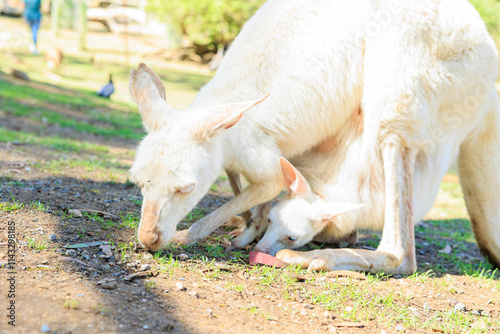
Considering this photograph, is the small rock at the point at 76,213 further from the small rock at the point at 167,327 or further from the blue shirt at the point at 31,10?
the blue shirt at the point at 31,10

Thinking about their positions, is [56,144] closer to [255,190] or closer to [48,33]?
[255,190]

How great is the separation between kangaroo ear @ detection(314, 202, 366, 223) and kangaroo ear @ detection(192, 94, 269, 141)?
91 cm

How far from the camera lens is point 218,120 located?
2.61 m

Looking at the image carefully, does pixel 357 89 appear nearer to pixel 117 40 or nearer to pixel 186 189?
pixel 186 189

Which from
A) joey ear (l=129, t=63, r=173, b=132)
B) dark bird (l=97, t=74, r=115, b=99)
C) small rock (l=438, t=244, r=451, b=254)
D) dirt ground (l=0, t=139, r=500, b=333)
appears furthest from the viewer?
dark bird (l=97, t=74, r=115, b=99)

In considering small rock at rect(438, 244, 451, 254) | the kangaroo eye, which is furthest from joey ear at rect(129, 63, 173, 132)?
small rock at rect(438, 244, 451, 254)

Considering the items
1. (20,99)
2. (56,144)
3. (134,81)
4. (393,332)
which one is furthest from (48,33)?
(393,332)

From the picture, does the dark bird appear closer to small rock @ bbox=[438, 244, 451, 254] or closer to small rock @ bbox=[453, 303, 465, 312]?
small rock @ bbox=[438, 244, 451, 254]

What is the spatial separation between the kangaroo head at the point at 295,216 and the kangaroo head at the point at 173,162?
57 cm

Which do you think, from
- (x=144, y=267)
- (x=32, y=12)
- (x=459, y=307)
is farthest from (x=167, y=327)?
(x=32, y=12)

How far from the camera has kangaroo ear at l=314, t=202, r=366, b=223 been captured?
3105 mm

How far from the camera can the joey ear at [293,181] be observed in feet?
10.0

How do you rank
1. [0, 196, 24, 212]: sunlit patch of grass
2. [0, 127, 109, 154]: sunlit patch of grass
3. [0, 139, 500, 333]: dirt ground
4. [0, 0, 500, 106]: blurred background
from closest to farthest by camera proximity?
[0, 139, 500, 333]: dirt ground, [0, 196, 24, 212]: sunlit patch of grass, [0, 127, 109, 154]: sunlit patch of grass, [0, 0, 500, 106]: blurred background

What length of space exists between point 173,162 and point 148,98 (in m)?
0.48
